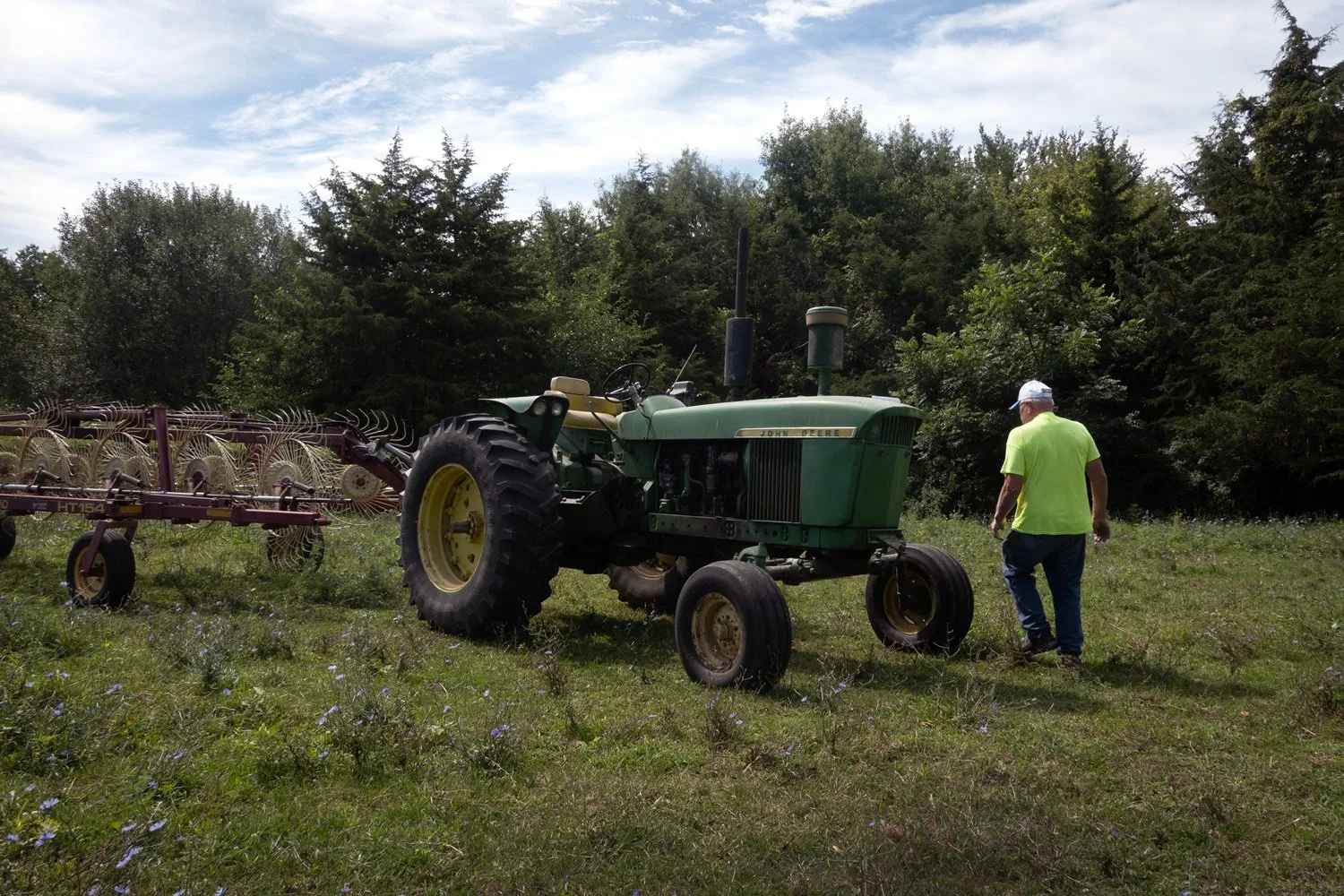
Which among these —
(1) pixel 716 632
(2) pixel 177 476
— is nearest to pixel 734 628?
(1) pixel 716 632

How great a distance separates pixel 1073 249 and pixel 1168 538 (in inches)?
570

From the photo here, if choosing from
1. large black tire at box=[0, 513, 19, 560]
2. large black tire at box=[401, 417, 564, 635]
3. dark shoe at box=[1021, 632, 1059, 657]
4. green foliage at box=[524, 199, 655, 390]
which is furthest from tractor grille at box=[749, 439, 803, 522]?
green foliage at box=[524, 199, 655, 390]

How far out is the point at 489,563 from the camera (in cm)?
679

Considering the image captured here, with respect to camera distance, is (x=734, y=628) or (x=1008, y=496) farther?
(x=1008, y=496)

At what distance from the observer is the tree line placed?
67.4ft

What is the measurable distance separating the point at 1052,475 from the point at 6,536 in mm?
9556

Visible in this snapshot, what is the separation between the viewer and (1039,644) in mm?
6172

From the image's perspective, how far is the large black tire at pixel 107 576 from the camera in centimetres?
746

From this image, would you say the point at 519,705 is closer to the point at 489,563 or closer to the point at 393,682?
the point at 393,682

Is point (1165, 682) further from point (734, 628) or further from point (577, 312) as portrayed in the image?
point (577, 312)

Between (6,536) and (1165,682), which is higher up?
(6,536)

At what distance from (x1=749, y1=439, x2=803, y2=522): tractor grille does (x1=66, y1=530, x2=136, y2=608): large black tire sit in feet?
15.5

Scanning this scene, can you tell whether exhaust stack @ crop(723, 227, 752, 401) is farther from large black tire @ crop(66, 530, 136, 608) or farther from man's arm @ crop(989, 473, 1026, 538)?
large black tire @ crop(66, 530, 136, 608)

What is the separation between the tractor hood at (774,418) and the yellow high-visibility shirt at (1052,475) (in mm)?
683
